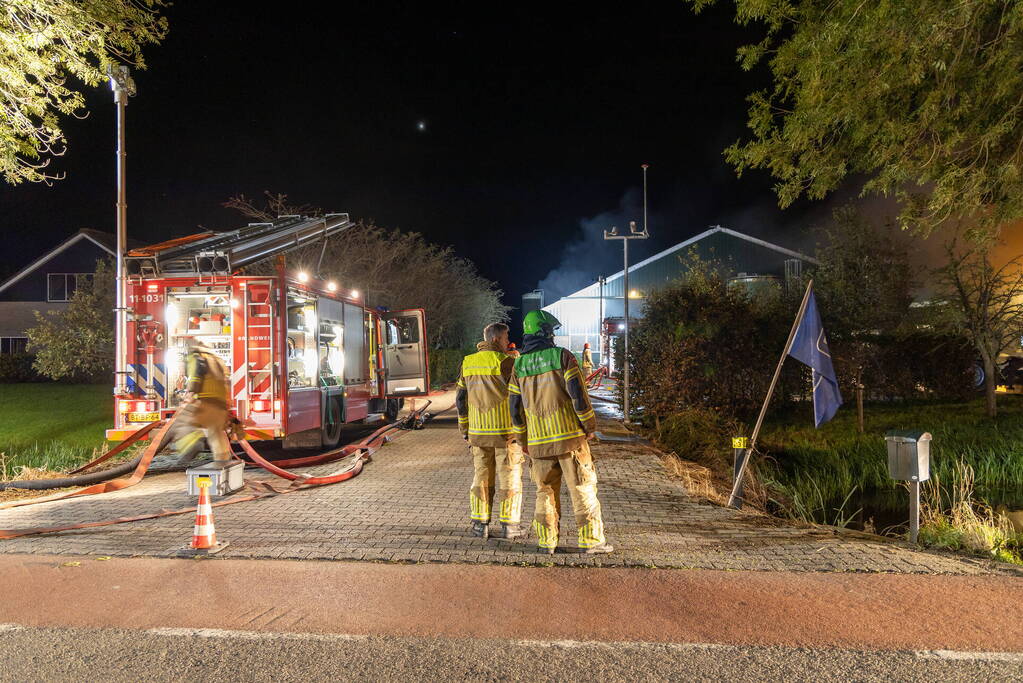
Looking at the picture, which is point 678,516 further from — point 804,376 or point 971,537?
point 804,376

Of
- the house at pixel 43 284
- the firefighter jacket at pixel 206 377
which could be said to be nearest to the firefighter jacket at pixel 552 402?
the firefighter jacket at pixel 206 377

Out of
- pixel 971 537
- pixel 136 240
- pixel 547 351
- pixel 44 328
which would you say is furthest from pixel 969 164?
pixel 136 240

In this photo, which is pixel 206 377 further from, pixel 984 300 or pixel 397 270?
pixel 397 270

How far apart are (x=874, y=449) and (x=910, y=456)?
7.73m

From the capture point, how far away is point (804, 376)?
16.6 meters

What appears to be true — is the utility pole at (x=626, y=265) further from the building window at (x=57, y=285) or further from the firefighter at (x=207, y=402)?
the building window at (x=57, y=285)

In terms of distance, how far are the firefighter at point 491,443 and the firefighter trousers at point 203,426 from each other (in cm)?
362

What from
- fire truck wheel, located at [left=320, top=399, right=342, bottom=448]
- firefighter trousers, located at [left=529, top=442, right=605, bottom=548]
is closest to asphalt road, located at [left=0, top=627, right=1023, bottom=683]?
firefighter trousers, located at [left=529, top=442, right=605, bottom=548]

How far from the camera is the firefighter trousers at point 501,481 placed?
6.04 meters

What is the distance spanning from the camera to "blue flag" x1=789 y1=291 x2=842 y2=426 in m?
7.43

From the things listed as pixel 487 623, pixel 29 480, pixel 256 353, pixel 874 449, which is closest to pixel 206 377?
pixel 256 353

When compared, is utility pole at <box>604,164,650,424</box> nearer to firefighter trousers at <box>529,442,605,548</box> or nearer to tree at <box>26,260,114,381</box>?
firefighter trousers at <box>529,442,605,548</box>

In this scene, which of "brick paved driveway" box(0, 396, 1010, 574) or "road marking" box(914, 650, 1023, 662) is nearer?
"road marking" box(914, 650, 1023, 662)

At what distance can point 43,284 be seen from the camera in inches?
1356
